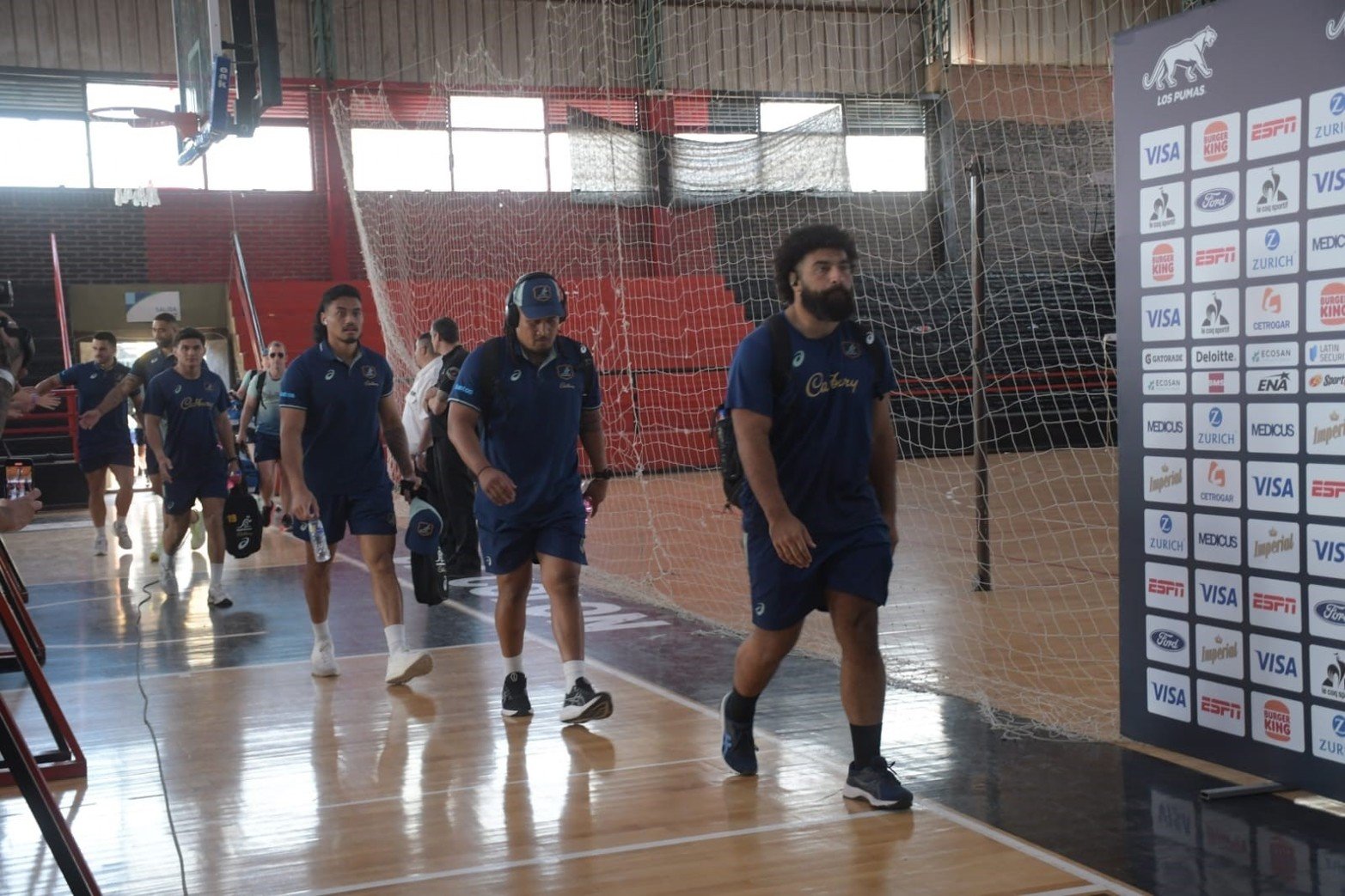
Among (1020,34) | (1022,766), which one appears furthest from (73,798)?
(1020,34)

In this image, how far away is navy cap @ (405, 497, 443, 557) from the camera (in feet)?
20.3

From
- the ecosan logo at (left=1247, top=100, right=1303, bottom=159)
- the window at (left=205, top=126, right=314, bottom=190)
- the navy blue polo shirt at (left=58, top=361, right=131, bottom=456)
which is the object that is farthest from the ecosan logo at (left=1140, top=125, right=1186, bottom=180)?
the window at (left=205, top=126, right=314, bottom=190)

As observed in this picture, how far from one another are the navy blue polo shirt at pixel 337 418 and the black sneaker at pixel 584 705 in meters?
1.46

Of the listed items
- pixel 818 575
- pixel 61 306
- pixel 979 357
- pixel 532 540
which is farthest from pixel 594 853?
pixel 61 306

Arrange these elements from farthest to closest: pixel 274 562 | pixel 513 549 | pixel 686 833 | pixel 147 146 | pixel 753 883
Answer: pixel 147 146, pixel 274 562, pixel 513 549, pixel 686 833, pixel 753 883

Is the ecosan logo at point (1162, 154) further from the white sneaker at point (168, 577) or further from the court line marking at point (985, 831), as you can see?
the white sneaker at point (168, 577)

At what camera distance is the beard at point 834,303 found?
395 centimetres

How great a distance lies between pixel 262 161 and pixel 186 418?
1311 centimetres

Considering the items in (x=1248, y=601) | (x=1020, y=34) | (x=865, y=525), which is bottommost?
(x=1248, y=601)

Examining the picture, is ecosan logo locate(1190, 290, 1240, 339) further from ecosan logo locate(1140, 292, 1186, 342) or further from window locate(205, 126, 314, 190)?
window locate(205, 126, 314, 190)

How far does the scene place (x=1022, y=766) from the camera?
4.52 m

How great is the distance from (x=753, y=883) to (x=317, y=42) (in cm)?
1944

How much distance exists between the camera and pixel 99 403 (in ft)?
37.6

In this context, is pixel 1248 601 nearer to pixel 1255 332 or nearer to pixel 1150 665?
pixel 1150 665
